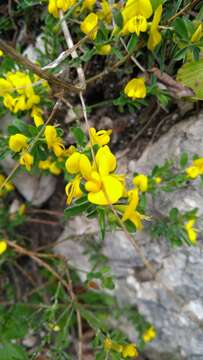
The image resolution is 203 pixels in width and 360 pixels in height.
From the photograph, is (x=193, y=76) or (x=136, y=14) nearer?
(x=136, y=14)

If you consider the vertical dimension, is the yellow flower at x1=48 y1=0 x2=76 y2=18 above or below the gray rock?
above

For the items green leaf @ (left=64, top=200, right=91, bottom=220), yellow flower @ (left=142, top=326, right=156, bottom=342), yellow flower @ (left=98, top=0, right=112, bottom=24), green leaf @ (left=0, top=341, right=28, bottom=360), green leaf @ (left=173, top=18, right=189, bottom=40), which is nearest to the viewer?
green leaf @ (left=64, top=200, right=91, bottom=220)

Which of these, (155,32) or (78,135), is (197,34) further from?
(78,135)

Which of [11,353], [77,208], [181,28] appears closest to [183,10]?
[181,28]

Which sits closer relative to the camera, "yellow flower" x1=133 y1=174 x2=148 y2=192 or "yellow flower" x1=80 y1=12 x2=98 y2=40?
"yellow flower" x1=80 y1=12 x2=98 y2=40

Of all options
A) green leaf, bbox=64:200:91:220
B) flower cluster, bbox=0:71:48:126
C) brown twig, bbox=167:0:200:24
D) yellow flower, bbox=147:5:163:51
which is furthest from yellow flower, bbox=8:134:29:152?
brown twig, bbox=167:0:200:24

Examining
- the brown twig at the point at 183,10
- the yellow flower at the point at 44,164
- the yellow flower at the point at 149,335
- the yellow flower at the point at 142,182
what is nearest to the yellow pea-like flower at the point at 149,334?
the yellow flower at the point at 149,335

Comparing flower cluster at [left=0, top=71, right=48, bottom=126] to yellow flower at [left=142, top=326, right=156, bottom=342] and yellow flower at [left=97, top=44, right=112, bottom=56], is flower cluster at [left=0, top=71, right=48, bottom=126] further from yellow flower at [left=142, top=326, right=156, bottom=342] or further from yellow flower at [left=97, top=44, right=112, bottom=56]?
yellow flower at [left=142, top=326, right=156, bottom=342]

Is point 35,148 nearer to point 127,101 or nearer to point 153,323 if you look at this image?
point 127,101
